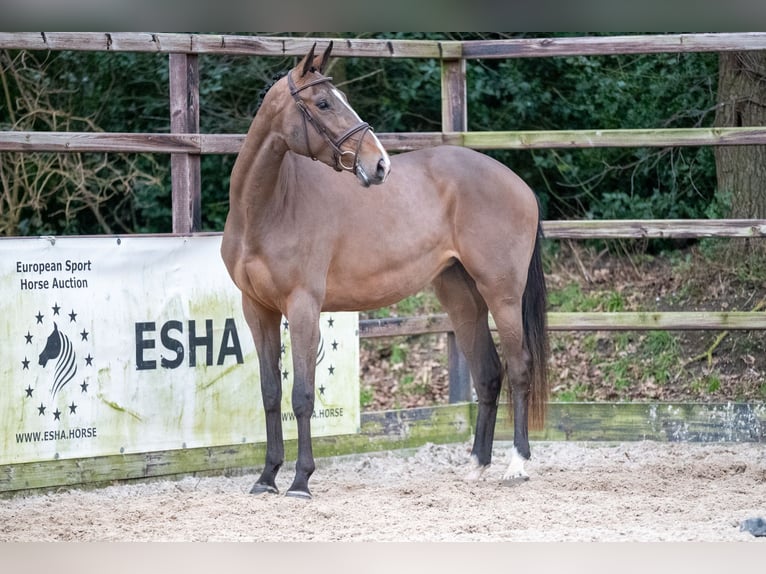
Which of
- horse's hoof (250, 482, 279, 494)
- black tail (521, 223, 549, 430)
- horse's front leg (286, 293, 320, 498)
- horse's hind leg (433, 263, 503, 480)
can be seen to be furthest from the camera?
horse's hind leg (433, 263, 503, 480)

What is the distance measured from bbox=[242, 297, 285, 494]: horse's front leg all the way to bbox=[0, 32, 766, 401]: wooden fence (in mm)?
786

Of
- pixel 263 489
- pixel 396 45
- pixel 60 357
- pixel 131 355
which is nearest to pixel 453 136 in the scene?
pixel 396 45

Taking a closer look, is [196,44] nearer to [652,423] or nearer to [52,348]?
[52,348]

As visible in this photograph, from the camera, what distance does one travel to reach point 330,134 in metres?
4.19

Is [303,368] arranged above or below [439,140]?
below

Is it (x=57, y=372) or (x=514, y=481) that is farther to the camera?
(x=514, y=481)

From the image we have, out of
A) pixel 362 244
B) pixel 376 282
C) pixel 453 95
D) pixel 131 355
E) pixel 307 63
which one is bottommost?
pixel 131 355

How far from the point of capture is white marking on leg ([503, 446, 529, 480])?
480 cm

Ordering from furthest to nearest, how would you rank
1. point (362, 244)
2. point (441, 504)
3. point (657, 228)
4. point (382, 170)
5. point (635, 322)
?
point (635, 322)
point (657, 228)
point (362, 244)
point (441, 504)
point (382, 170)

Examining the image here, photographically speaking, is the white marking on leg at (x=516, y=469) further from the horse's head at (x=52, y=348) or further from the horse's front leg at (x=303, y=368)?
the horse's head at (x=52, y=348)

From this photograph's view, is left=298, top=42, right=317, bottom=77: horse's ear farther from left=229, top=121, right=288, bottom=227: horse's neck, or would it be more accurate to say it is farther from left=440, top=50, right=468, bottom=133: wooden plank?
left=440, top=50, right=468, bottom=133: wooden plank

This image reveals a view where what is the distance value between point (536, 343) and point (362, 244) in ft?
3.65

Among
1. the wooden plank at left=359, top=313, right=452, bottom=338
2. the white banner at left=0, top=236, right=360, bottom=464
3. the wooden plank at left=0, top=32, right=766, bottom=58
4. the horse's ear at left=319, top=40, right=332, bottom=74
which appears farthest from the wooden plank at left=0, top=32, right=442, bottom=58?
the wooden plank at left=359, top=313, right=452, bottom=338

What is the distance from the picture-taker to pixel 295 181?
454 centimetres
